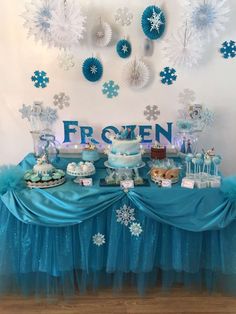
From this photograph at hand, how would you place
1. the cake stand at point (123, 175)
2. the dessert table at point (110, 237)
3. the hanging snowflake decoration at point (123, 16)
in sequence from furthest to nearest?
the hanging snowflake decoration at point (123, 16), the cake stand at point (123, 175), the dessert table at point (110, 237)

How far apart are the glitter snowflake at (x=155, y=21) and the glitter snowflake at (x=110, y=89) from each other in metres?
0.45

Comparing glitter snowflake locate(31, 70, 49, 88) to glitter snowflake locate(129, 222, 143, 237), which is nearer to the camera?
glitter snowflake locate(129, 222, 143, 237)

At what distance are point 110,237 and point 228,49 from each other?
154 centimetres

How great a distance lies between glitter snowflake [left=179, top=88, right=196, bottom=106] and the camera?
233 cm

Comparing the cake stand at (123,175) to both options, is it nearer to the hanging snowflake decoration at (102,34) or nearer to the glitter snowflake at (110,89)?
the glitter snowflake at (110,89)

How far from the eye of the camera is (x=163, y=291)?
203cm

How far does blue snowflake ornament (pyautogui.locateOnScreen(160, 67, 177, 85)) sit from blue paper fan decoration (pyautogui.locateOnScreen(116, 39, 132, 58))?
0.28 m

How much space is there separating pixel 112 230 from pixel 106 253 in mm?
171

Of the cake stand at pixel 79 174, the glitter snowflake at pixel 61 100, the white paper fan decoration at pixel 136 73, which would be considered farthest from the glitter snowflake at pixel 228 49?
the cake stand at pixel 79 174

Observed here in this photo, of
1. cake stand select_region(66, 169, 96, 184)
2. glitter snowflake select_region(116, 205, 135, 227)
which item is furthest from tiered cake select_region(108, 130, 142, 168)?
glitter snowflake select_region(116, 205, 135, 227)

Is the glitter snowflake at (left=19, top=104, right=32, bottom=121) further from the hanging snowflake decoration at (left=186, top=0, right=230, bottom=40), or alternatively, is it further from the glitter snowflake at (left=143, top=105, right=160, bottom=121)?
the hanging snowflake decoration at (left=186, top=0, right=230, bottom=40)

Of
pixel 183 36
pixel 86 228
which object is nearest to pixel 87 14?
pixel 183 36

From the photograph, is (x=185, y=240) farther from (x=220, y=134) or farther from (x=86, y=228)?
(x=220, y=134)

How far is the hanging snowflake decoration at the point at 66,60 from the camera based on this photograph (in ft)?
7.40
